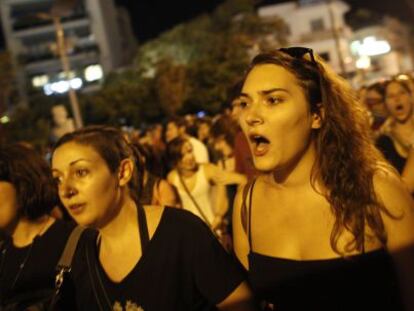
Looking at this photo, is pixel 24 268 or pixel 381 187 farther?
pixel 24 268

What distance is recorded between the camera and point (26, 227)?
3102mm

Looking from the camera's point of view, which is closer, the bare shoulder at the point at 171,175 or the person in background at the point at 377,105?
the bare shoulder at the point at 171,175

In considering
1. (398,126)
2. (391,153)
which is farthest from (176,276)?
(398,126)

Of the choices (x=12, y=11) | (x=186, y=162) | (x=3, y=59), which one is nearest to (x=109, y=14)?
(x=12, y=11)

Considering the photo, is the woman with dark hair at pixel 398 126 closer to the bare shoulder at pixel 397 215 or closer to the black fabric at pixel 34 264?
the bare shoulder at pixel 397 215

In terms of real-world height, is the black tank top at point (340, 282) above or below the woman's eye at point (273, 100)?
below

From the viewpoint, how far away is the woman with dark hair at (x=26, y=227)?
277 cm

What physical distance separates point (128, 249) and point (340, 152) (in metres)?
0.97

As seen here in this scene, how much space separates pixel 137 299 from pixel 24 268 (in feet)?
3.08

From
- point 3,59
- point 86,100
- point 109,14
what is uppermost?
point 109,14

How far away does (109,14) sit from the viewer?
7100 cm

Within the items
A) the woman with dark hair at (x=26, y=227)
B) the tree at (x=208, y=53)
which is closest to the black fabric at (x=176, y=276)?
the woman with dark hair at (x=26, y=227)

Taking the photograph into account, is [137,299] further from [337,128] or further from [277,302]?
[337,128]

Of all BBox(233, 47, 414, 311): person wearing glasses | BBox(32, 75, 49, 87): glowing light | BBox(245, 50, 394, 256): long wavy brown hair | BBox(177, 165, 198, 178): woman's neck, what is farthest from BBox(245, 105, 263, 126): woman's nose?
BBox(32, 75, 49, 87): glowing light
